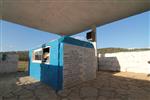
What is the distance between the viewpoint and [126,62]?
825 cm

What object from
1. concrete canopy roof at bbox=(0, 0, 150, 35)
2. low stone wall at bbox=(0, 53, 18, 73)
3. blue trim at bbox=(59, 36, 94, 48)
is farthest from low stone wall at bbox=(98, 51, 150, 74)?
low stone wall at bbox=(0, 53, 18, 73)

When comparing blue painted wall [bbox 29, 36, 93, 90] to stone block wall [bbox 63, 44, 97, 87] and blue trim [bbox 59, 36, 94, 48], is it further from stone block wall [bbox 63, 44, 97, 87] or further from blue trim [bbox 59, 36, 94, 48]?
stone block wall [bbox 63, 44, 97, 87]

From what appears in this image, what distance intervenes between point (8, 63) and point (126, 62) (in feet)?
28.6

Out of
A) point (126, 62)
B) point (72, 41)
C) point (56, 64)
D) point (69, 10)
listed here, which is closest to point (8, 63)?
point (56, 64)

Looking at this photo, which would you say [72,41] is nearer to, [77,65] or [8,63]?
[77,65]

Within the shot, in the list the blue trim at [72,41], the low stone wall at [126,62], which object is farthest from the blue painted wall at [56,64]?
the low stone wall at [126,62]

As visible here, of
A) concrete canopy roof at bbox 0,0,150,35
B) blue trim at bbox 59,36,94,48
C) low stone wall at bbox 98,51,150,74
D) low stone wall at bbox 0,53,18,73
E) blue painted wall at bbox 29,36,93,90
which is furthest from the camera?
low stone wall at bbox 0,53,18,73

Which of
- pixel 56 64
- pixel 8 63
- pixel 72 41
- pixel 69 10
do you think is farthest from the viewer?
pixel 8 63

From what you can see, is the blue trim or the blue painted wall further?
the blue trim

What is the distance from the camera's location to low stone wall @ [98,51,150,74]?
7.31 m

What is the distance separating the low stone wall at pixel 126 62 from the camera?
7314 mm

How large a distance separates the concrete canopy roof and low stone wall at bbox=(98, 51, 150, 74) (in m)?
3.03

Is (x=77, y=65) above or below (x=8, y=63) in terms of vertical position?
above

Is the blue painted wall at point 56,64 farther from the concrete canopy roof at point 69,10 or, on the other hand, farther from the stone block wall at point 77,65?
the concrete canopy roof at point 69,10
